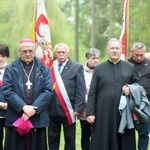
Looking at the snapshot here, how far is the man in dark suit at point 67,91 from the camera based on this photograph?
20.5 ft

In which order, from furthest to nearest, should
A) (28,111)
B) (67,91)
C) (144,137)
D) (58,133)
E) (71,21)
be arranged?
(71,21) → (144,137) → (58,133) → (67,91) → (28,111)

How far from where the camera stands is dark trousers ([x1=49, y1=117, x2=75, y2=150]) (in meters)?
6.40

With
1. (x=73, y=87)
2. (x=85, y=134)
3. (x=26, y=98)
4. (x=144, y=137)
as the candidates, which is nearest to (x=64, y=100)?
(x=73, y=87)

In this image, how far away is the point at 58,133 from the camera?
21.4 ft

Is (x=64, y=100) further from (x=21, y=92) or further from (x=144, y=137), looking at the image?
(x=144, y=137)

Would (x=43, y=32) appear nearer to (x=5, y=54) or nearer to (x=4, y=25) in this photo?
(x=5, y=54)

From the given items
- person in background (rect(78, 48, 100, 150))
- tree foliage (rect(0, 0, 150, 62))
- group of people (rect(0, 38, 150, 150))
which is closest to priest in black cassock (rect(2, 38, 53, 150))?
group of people (rect(0, 38, 150, 150))

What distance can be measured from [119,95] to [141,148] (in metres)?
1.55

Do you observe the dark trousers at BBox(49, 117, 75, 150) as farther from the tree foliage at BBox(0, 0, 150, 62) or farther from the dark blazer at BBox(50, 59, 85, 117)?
the tree foliage at BBox(0, 0, 150, 62)

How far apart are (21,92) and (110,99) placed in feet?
4.03

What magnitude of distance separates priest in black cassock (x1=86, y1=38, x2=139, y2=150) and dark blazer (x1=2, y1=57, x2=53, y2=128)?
677 mm

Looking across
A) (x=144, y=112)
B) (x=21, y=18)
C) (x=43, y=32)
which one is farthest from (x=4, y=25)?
(x=144, y=112)

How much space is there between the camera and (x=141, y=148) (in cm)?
664

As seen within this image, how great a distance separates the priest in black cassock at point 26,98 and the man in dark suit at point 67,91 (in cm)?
88
